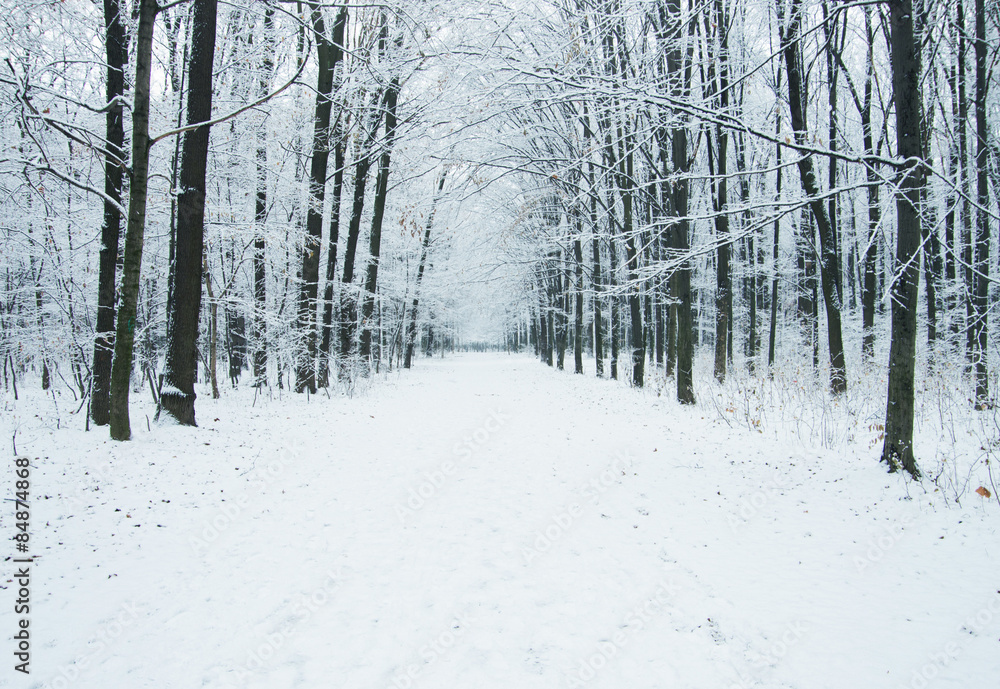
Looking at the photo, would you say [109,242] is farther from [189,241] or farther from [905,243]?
[905,243]

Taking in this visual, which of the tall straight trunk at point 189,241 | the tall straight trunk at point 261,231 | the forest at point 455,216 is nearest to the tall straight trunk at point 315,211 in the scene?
the forest at point 455,216

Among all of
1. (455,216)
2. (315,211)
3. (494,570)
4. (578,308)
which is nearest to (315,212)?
(315,211)

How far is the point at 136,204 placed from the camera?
6.19 m

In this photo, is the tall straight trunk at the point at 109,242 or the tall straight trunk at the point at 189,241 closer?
the tall straight trunk at the point at 109,242

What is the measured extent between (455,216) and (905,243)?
7894 millimetres

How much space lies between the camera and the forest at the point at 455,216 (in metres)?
4.94

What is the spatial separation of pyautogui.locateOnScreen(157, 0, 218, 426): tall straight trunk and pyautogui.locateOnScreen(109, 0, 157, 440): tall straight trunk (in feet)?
4.25

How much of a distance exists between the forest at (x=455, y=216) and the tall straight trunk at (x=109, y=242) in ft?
0.15

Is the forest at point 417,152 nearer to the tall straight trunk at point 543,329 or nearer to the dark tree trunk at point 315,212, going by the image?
the dark tree trunk at point 315,212

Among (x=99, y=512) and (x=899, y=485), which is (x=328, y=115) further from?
(x=899, y=485)

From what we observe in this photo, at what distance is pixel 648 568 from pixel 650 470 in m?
2.57

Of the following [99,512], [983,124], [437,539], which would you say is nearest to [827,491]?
[437,539]

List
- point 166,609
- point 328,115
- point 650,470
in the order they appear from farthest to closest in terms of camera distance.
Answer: point 328,115
point 650,470
point 166,609

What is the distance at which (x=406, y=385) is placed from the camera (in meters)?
17.8
